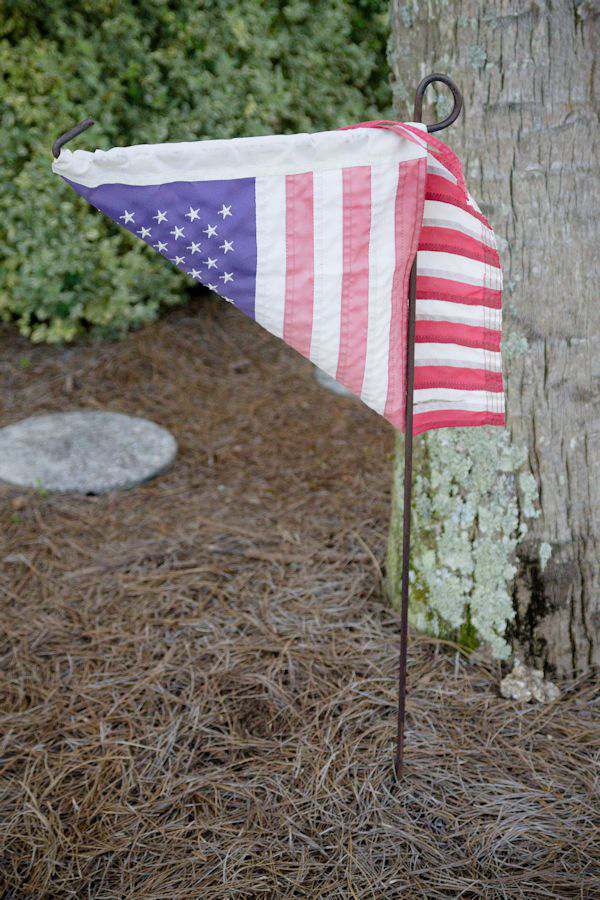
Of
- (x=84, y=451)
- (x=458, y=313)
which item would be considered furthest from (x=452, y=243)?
(x=84, y=451)

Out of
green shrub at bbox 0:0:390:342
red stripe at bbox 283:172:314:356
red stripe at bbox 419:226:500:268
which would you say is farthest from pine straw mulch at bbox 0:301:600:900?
green shrub at bbox 0:0:390:342

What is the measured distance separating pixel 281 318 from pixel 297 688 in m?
1.15

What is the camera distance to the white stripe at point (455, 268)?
5.49 feet

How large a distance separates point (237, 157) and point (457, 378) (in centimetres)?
70

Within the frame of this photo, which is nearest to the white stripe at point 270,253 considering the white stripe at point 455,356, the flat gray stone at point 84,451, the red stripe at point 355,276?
the red stripe at point 355,276

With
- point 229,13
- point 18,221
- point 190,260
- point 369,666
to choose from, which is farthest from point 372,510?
point 229,13

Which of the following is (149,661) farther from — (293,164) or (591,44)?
(591,44)

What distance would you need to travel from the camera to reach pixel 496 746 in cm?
200

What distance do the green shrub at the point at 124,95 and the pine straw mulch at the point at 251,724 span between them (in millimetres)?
1502

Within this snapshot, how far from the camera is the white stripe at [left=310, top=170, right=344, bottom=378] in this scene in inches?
59.7

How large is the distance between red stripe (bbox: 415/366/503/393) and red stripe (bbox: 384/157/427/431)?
0.08 metres

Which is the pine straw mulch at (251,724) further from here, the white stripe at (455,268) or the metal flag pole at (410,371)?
the white stripe at (455,268)

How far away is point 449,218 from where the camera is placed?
1.65 m

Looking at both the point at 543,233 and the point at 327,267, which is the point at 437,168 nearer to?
the point at 327,267
